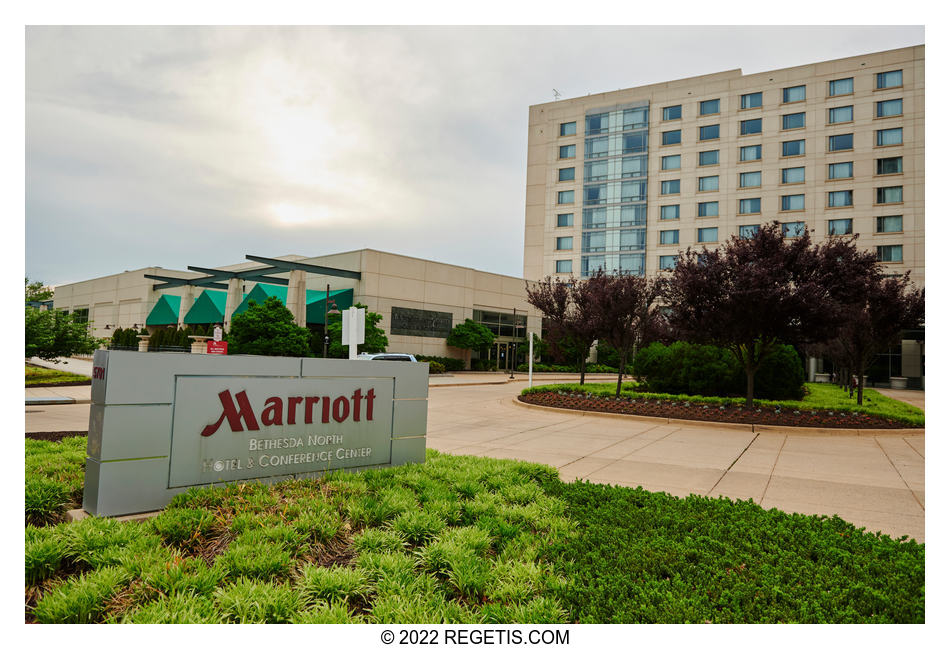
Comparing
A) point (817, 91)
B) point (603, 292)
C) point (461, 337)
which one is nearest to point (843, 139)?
point (817, 91)

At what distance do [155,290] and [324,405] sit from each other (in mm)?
65699

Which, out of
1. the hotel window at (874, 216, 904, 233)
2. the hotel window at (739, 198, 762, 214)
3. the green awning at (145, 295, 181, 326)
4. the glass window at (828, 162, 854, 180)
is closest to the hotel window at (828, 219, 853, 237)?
the hotel window at (874, 216, 904, 233)

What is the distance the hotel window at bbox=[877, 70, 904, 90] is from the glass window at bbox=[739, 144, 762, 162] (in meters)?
9.34

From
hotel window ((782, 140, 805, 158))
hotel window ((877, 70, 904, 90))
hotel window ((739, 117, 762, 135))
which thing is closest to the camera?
hotel window ((877, 70, 904, 90))

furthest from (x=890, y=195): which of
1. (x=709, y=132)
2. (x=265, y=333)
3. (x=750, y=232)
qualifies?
(x=265, y=333)

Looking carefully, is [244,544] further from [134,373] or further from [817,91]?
[817,91]

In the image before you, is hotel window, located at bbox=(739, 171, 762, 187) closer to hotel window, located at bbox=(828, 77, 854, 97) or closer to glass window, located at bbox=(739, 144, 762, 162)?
glass window, located at bbox=(739, 144, 762, 162)

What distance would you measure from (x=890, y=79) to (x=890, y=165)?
22.2 ft

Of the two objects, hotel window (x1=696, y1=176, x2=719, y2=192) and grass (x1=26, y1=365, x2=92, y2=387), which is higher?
hotel window (x1=696, y1=176, x2=719, y2=192)

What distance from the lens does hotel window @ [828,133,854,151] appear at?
47.1 m

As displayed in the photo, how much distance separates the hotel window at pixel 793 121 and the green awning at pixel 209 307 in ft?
165

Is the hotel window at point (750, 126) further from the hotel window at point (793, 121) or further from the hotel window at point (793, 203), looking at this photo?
the hotel window at point (793, 203)

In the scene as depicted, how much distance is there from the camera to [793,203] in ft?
161

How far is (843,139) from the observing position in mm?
47375
